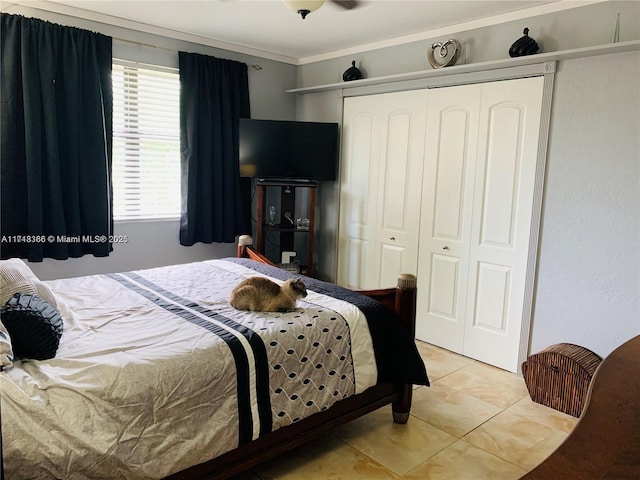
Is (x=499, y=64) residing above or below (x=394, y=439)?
above

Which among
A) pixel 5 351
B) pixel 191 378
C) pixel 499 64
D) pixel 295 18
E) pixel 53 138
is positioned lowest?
pixel 191 378

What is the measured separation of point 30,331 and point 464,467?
1949 millimetres

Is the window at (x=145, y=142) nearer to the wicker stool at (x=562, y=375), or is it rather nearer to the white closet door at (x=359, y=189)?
the white closet door at (x=359, y=189)

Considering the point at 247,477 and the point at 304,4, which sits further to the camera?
the point at 304,4

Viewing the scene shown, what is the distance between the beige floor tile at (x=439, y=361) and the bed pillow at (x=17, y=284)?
7.75 feet

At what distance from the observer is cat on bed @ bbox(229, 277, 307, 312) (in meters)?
2.29

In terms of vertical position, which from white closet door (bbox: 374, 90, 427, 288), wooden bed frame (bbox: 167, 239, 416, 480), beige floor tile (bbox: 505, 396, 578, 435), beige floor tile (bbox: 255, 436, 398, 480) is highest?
white closet door (bbox: 374, 90, 427, 288)

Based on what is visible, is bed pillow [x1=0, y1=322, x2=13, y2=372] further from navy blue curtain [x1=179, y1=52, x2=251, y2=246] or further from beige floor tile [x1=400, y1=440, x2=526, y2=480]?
navy blue curtain [x1=179, y1=52, x2=251, y2=246]

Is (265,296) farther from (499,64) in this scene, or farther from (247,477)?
(499,64)

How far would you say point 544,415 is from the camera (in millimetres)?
2789

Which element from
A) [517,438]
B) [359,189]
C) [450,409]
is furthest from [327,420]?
[359,189]

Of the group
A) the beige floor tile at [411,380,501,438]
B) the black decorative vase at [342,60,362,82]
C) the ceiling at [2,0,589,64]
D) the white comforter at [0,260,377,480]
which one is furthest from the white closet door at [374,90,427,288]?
the white comforter at [0,260,377,480]

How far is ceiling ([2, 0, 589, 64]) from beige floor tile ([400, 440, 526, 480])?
2.64 meters

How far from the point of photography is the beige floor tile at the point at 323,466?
2.18 meters
